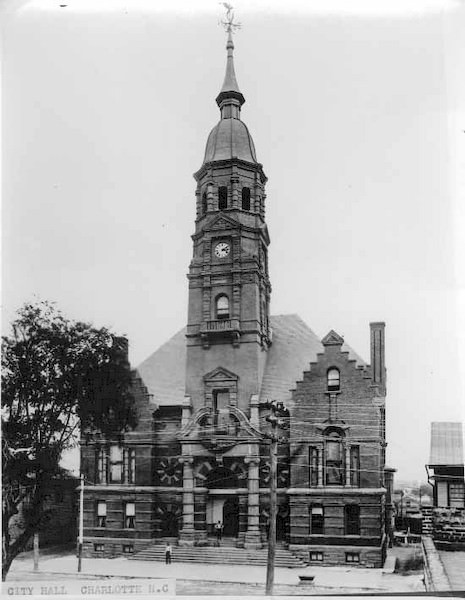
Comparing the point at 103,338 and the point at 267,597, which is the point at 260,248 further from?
the point at 267,597

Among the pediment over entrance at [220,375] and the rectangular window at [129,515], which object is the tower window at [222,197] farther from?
the rectangular window at [129,515]

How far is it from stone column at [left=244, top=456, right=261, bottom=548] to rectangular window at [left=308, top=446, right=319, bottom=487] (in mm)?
1219

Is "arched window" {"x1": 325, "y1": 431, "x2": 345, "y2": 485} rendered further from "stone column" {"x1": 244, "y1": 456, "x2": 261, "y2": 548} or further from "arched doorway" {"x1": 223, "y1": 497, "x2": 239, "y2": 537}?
"arched doorway" {"x1": 223, "y1": 497, "x2": 239, "y2": 537}

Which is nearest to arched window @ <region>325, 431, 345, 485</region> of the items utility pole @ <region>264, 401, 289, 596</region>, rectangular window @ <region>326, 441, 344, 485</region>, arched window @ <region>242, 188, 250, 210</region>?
rectangular window @ <region>326, 441, 344, 485</region>

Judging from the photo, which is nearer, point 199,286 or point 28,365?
point 28,365

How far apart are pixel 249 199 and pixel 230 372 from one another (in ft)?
14.0

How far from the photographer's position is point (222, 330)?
2003 centimetres

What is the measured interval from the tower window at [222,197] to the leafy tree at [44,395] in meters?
3.99

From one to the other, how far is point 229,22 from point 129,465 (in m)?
9.88

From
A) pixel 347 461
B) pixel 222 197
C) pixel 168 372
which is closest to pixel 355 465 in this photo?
pixel 347 461

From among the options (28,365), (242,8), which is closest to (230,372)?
(28,365)

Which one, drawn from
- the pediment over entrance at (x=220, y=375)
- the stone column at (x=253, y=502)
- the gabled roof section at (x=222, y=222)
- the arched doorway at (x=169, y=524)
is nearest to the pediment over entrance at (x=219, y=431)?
the stone column at (x=253, y=502)

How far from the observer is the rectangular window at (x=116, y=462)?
18734 millimetres

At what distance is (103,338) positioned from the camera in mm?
17641
